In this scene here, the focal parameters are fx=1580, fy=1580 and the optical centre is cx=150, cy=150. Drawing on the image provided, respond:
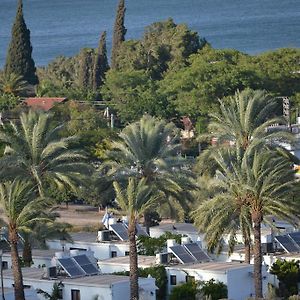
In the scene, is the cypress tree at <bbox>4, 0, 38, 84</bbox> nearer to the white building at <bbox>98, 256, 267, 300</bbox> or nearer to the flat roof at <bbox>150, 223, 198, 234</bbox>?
the flat roof at <bbox>150, 223, 198, 234</bbox>

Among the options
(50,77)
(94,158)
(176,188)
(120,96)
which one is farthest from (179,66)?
(176,188)

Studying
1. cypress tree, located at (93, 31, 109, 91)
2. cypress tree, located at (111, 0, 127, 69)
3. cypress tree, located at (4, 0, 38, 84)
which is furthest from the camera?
cypress tree, located at (93, 31, 109, 91)

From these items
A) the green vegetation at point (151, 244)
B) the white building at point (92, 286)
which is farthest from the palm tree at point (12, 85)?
the white building at point (92, 286)

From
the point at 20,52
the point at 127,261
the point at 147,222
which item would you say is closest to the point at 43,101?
the point at 20,52

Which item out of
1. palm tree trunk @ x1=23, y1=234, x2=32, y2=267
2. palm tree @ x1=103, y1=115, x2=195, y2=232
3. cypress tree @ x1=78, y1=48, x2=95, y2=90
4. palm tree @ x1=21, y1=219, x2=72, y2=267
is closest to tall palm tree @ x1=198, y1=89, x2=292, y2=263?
palm tree @ x1=103, y1=115, x2=195, y2=232

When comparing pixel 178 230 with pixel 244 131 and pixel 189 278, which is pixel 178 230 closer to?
pixel 244 131

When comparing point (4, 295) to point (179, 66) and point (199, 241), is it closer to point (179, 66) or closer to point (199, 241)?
point (199, 241)
